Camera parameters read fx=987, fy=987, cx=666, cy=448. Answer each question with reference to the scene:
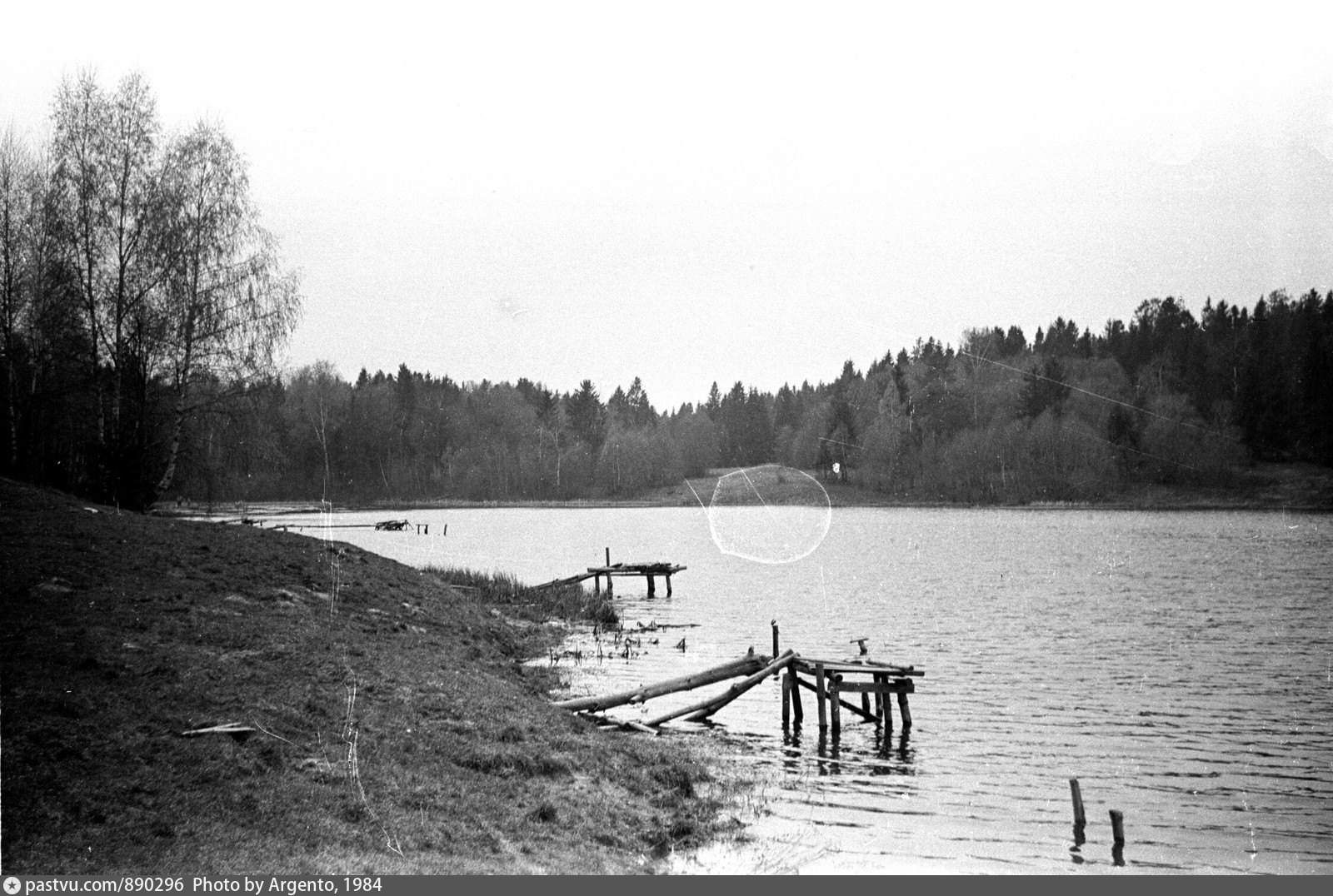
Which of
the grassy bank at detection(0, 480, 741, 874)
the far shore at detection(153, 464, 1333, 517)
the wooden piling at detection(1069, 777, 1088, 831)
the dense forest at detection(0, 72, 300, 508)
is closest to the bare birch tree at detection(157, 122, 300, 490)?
the dense forest at detection(0, 72, 300, 508)

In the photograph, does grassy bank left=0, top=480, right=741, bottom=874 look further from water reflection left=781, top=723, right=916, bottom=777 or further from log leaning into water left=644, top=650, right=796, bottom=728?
water reflection left=781, top=723, right=916, bottom=777

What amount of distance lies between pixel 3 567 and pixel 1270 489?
86.3m

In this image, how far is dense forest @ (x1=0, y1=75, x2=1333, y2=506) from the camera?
34750 millimetres

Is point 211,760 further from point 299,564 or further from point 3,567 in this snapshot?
point 299,564

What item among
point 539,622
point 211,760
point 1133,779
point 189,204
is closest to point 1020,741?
point 1133,779

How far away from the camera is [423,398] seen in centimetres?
14112

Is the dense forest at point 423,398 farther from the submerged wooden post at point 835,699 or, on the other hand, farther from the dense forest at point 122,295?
the submerged wooden post at point 835,699

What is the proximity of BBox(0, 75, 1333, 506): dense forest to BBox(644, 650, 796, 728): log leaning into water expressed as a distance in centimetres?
2227

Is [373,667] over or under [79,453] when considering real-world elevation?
under

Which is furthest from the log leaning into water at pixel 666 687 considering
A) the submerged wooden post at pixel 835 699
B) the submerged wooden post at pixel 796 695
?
the submerged wooden post at pixel 835 699

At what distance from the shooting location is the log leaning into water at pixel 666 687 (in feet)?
63.9

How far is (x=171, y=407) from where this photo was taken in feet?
124

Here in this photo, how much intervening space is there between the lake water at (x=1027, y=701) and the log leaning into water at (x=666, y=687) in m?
0.99

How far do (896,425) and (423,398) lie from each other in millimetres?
66396
